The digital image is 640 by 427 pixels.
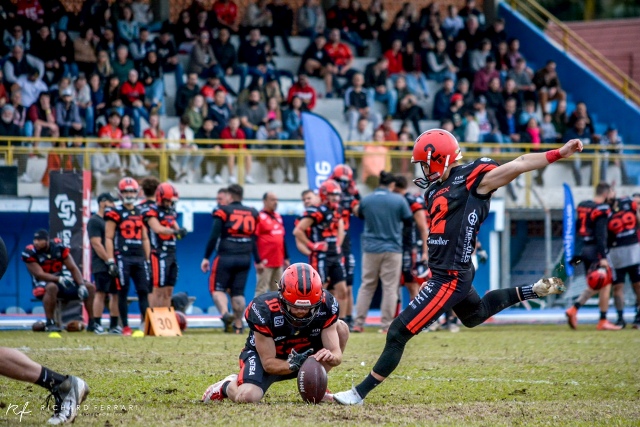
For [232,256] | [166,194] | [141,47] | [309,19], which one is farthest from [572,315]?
[309,19]

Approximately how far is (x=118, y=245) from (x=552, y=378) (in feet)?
22.7

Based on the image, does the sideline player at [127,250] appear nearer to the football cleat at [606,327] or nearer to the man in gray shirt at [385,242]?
the man in gray shirt at [385,242]

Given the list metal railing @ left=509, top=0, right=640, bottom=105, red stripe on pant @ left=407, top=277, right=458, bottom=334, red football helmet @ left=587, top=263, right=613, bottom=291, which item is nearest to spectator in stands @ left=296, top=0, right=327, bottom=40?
metal railing @ left=509, top=0, right=640, bottom=105

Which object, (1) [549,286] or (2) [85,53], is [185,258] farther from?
(1) [549,286]

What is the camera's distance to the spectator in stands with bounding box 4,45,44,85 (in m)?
18.6

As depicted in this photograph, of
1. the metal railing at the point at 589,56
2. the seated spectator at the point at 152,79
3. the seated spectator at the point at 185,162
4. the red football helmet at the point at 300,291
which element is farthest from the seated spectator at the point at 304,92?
the red football helmet at the point at 300,291

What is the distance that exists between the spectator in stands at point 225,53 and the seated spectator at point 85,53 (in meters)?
2.62

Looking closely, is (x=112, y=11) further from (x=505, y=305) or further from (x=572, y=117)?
(x=505, y=305)

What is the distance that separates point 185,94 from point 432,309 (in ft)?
44.2

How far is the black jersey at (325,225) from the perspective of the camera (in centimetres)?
1373

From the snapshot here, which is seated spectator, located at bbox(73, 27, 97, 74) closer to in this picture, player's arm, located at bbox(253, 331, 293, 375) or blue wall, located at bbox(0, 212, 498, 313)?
blue wall, located at bbox(0, 212, 498, 313)

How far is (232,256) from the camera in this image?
13602mm

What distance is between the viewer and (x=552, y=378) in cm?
823

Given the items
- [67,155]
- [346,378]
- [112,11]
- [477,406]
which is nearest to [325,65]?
[112,11]
